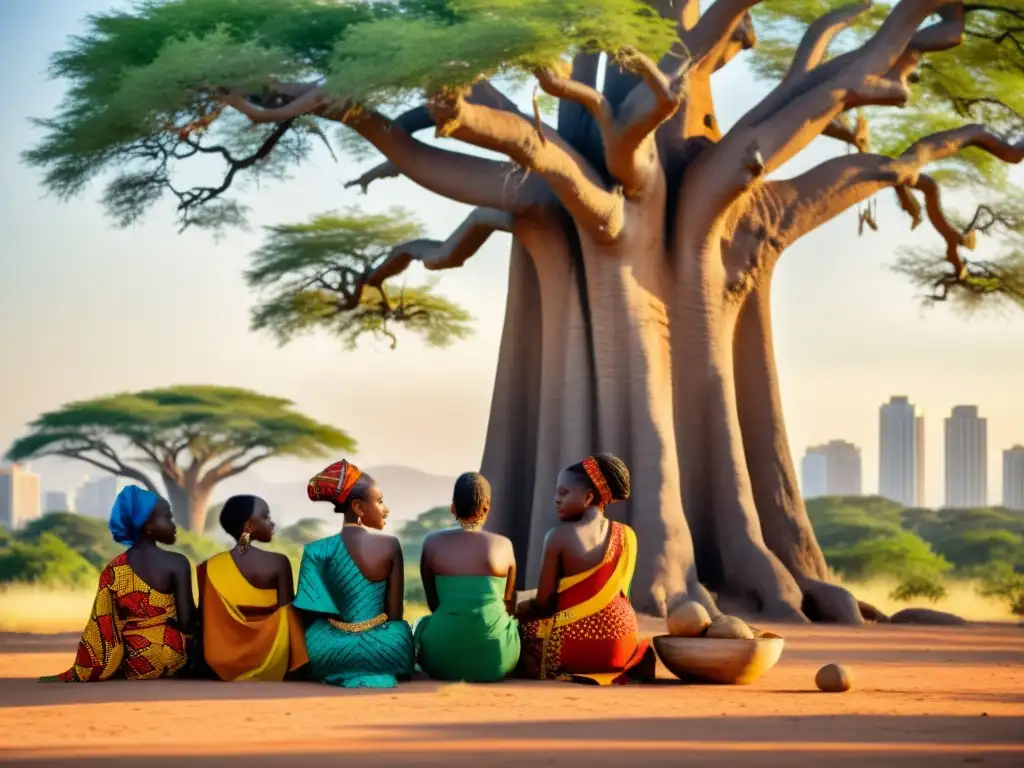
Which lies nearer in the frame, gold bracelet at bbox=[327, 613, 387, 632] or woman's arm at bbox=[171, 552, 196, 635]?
gold bracelet at bbox=[327, 613, 387, 632]

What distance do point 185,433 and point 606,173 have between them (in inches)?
714

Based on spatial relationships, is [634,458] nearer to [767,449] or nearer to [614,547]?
[767,449]

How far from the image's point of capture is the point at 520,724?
24.3ft

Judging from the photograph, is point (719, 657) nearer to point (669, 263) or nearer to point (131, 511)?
point (131, 511)

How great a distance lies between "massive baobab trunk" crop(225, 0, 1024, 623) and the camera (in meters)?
15.1

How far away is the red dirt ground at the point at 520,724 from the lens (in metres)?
6.48

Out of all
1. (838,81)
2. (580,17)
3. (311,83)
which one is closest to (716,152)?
(838,81)

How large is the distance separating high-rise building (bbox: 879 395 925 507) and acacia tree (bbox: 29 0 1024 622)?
4516 centimetres

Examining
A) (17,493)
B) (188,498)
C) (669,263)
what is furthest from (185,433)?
(17,493)

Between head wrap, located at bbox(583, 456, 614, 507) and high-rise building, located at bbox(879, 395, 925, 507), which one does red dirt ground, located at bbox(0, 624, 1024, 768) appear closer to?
head wrap, located at bbox(583, 456, 614, 507)

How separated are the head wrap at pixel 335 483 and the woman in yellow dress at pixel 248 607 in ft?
1.21

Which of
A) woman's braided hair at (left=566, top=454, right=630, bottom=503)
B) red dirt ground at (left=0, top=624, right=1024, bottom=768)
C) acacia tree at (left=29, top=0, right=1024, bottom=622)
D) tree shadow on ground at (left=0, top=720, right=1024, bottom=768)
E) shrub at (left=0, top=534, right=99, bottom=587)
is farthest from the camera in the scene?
shrub at (left=0, top=534, right=99, bottom=587)

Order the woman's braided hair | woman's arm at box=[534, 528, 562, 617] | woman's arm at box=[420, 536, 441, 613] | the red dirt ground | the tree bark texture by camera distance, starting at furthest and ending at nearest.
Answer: the tree bark texture < the woman's braided hair < woman's arm at box=[534, 528, 562, 617] < woman's arm at box=[420, 536, 441, 613] < the red dirt ground

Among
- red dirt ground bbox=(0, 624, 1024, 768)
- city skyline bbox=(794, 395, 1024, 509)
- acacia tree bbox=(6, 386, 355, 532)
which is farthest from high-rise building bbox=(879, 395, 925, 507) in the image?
red dirt ground bbox=(0, 624, 1024, 768)
